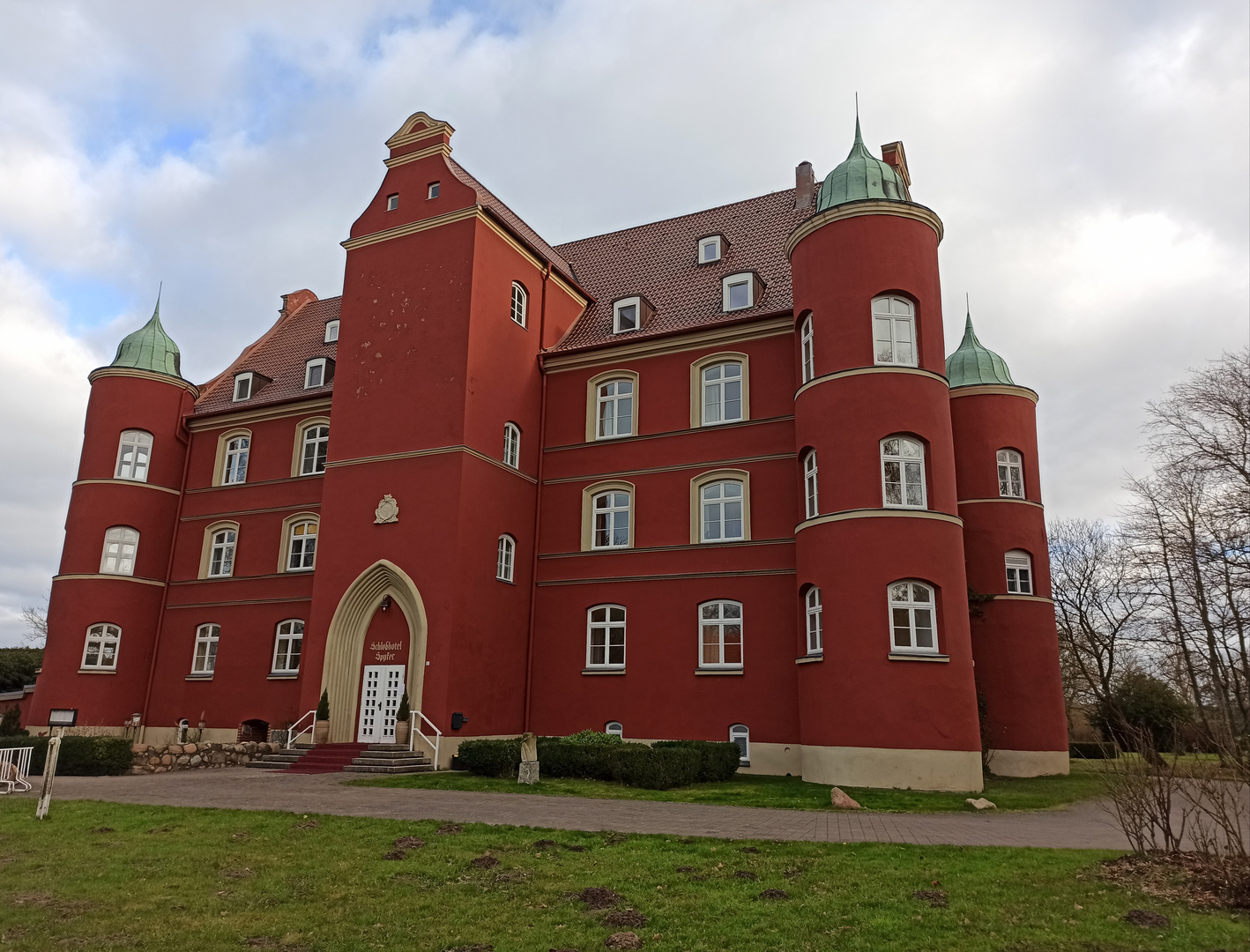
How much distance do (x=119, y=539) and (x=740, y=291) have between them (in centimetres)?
2024

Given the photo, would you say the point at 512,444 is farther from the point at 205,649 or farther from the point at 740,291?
the point at 205,649

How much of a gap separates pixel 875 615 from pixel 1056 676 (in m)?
8.47

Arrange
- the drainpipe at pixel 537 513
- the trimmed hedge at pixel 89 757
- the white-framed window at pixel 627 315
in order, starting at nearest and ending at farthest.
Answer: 1. the trimmed hedge at pixel 89 757
2. the drainpipe at pixel 537 513
3. the white-framed window at pixel 627 315

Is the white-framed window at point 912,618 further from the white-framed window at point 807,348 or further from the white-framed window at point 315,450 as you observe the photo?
the white-framed window at point 315,450

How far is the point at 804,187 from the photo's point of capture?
28.0 metres

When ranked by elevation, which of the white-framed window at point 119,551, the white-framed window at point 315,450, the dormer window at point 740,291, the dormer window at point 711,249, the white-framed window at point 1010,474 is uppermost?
the dormer window at point 711,249

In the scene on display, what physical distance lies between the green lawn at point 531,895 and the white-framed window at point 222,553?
57.2 feet

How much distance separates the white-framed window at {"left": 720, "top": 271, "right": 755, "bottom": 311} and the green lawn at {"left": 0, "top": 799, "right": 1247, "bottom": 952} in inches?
636

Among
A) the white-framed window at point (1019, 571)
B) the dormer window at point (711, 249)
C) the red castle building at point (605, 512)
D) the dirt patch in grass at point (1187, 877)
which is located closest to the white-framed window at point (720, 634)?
the red castle building at point (605, 512)

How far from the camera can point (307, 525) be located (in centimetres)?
2697

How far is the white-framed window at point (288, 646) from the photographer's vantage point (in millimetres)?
25781

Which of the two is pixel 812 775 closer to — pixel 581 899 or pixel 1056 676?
pixel 1056 676

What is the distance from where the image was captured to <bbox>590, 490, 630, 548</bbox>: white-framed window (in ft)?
78.3

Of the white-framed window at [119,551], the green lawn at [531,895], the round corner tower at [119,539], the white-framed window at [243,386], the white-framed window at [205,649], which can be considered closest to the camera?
the green lawn at [531,895]
